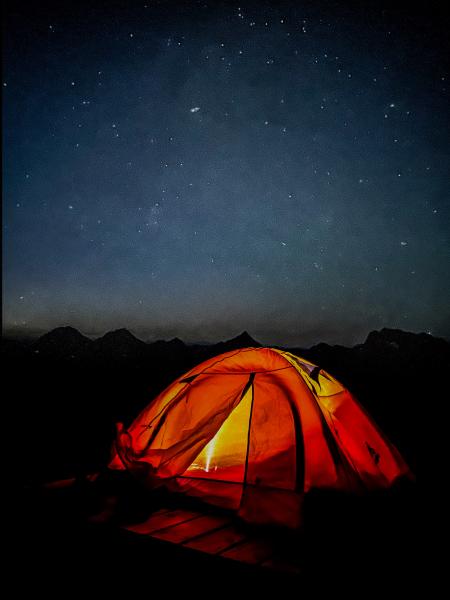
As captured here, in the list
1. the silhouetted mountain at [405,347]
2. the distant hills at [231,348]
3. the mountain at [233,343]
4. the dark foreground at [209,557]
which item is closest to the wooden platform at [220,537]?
the dark foreground at [209,557]

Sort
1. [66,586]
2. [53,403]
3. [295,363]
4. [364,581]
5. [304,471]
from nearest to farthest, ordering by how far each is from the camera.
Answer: [364,581]
[66,586]
[304,471]
[295,363]
[53,403]

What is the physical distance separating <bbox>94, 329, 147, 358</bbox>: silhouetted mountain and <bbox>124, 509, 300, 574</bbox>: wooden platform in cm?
4388

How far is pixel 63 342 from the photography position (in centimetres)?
5647

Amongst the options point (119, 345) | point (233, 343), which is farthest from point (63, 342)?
point (233, 343)

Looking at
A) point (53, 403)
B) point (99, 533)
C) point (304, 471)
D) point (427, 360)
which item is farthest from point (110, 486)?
point (427, 360)

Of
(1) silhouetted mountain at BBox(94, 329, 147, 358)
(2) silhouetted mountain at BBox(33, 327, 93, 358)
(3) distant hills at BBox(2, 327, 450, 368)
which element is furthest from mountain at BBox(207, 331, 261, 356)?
(2) silhouetted mountain at BBox(33, 327, 93, 358)

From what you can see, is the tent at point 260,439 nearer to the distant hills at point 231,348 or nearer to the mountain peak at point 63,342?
the distant hills at point 231,348

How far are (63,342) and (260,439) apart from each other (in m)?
58.5

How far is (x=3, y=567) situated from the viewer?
2.67m

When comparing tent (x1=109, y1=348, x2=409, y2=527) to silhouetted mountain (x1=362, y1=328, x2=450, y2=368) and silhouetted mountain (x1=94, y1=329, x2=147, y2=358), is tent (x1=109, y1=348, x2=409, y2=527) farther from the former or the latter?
silhouetted mountain (x1=94, y1=329, x2=147, y2=358)

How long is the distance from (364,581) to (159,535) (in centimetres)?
154

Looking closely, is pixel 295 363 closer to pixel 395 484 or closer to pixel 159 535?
pixel 395 484

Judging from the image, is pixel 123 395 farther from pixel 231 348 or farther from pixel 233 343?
pixel 233 343

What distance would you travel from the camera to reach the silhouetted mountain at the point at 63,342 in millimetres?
53156
